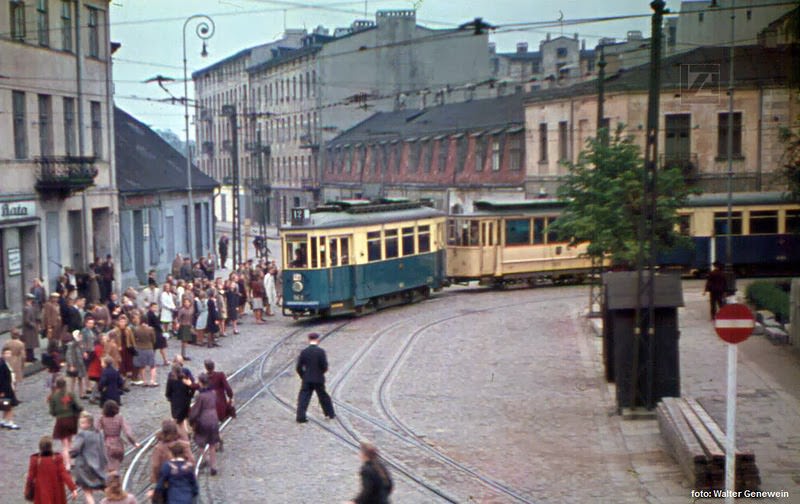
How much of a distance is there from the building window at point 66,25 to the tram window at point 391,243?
11.9m

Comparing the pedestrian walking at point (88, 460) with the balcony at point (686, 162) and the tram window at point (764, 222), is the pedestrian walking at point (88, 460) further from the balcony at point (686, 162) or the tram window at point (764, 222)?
the balcony at point (686, 162)

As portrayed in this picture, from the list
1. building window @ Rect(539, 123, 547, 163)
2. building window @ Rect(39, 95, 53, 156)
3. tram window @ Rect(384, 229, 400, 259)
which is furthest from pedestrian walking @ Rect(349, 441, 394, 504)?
building window @ Rect(539, 123, 547, 163)

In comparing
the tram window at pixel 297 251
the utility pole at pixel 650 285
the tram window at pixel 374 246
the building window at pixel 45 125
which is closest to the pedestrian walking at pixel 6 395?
the utility pole at pixel 650 285

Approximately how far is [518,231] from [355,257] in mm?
9102

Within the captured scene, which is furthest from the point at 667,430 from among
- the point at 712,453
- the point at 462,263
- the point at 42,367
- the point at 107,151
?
the point at 107,151

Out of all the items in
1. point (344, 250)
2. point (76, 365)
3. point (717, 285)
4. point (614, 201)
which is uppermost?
point (614, 201)

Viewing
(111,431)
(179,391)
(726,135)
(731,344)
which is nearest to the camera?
(731,344)

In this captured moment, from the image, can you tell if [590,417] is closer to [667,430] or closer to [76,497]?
[667,430]

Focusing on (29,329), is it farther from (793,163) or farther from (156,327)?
(793,163)

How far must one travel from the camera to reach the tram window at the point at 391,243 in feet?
108

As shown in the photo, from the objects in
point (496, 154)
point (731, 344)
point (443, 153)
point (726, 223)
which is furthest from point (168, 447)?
point (443, 153)

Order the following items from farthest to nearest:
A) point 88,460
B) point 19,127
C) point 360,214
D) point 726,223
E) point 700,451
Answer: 1. point 726,223
2. point 360,214
3. point 19,127
4. point 88,460
5. point 700,451

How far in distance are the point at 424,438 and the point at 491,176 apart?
42.1 meters

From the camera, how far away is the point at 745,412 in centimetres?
1777
